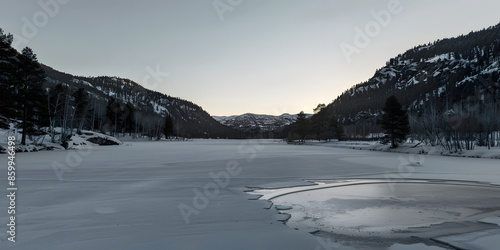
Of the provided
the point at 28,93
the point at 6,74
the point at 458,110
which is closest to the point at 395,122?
the point at 458,110

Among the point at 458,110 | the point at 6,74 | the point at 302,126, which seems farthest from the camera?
the point at 302,126

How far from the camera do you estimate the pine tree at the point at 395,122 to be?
41906mm

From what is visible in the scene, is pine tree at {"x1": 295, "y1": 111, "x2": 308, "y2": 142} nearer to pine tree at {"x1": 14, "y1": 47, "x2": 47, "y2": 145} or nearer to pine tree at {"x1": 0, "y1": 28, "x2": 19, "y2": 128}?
pine tree at {"x1": 14, "y1": 47, "x2": 47, "y2": 145}

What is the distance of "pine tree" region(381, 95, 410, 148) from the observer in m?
41.9

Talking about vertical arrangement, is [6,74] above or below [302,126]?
above

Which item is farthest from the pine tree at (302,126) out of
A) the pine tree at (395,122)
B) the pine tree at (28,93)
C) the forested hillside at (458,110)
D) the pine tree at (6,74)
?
the pine tree at (6,74)

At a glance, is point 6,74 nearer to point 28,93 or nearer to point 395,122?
point 28,93

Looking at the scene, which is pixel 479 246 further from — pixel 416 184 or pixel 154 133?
pixel 154 133

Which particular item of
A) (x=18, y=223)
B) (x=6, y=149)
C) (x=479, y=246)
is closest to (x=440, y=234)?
(x=479, y=246)

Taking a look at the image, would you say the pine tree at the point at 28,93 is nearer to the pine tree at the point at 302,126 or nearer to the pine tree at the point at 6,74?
the pine tree at the point at 6,74

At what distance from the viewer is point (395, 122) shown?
42.5m

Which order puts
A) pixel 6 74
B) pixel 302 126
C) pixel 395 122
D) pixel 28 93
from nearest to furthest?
pixel 6 74, pixel 28 93, pixel 395 122, pixel 302 126

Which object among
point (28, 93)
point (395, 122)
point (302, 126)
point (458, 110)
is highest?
point (458, 110)

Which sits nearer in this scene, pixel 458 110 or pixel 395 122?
pixel 395 122
